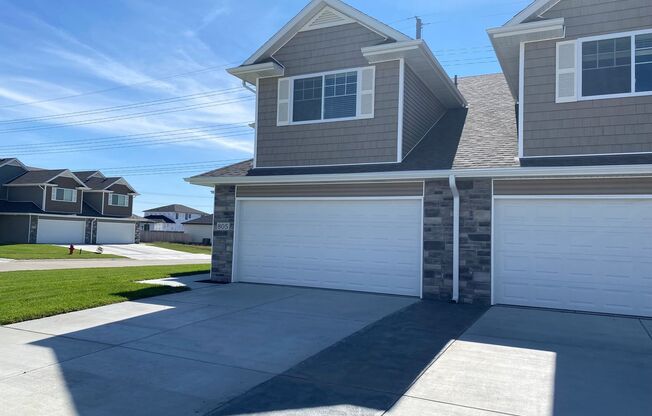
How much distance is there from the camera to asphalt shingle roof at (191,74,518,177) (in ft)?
35.7

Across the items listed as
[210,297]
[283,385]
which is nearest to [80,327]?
[210,297]

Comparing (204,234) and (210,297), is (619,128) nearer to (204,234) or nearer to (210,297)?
(210,297)

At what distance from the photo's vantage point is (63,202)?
135ft

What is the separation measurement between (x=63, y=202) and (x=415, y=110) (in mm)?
37167

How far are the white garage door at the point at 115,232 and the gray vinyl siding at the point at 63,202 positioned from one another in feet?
8.03

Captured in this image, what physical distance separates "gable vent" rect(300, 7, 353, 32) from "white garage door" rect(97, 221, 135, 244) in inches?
1451

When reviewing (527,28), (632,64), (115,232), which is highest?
(527,28)

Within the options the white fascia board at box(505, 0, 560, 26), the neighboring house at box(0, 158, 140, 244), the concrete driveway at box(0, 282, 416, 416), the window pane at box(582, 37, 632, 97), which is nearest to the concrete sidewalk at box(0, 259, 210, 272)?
the concrete driveway at box(0, 282, 416, 416)

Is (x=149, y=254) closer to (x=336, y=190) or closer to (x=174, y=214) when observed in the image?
(x=336, y=190)

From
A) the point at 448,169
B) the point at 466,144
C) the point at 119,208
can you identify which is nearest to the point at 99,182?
the point at 119,208

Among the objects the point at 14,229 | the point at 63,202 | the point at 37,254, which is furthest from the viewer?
the point at 63,202

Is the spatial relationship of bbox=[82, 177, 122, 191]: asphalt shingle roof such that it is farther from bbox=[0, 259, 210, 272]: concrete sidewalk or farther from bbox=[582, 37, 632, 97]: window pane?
bbox=[582, 37, 632, 97]: window pane

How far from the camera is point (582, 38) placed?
10266 millimetres

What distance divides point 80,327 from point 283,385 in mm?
4263
